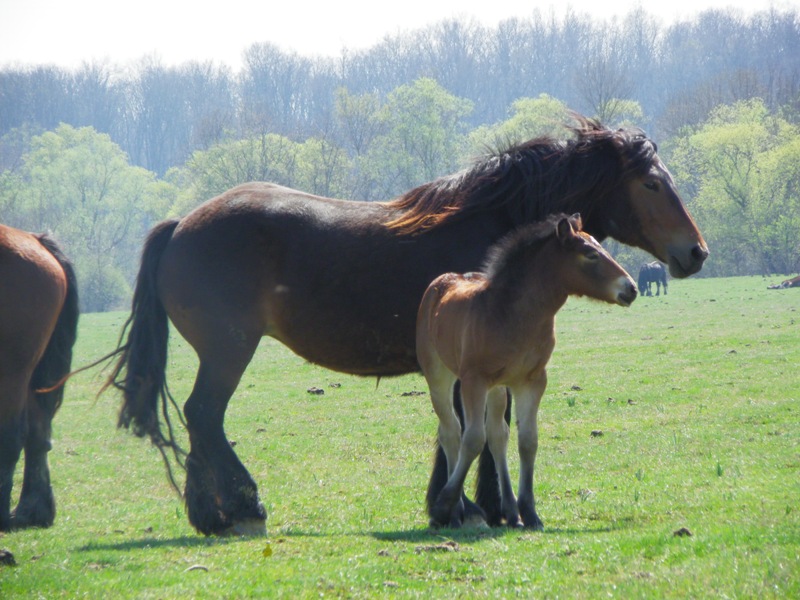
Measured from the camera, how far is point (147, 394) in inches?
299

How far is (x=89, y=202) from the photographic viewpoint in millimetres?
66188

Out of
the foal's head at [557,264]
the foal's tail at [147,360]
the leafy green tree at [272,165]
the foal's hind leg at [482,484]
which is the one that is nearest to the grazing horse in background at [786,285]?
the leafy green tree at [272,165]

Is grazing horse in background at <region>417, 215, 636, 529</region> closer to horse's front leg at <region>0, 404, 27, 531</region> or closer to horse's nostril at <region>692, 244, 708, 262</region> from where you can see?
horse's nostril at <region>692, 244, 708, 262</region>

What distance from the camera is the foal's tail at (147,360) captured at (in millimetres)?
7516

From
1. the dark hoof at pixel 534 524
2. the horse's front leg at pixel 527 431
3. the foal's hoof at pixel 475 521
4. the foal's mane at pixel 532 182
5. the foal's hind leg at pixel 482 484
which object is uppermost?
the foal's mane at pixel 532 182

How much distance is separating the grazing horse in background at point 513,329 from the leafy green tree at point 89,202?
1855 inches

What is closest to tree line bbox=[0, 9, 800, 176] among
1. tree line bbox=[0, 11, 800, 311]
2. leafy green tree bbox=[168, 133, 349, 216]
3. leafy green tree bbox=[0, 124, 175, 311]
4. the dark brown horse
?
tree line bbox=[0, 11, 800, 311]

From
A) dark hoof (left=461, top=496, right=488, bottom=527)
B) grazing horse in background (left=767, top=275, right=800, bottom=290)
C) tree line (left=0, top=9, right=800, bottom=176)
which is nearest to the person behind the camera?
dark hoof (left=461, top=496, right=488, bottom=527)

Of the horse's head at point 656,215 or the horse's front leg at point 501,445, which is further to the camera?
the horse's head at point 656,215

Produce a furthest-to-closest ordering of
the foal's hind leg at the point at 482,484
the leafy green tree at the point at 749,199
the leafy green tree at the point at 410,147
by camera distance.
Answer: the leafy green tree at the point at 410,147 → the leafy green tree at the point at 749,199 → the foal's hind leg at the point at 482,484

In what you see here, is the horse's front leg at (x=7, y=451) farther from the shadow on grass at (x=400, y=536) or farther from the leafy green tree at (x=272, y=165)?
the leafy green tree at (x=272, y=165)

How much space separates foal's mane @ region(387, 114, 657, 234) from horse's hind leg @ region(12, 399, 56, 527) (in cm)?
329

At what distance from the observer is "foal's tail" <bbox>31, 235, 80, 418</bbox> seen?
26.6 feet

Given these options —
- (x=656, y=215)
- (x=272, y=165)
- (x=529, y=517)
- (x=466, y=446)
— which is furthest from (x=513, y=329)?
(x=272, y=165)
